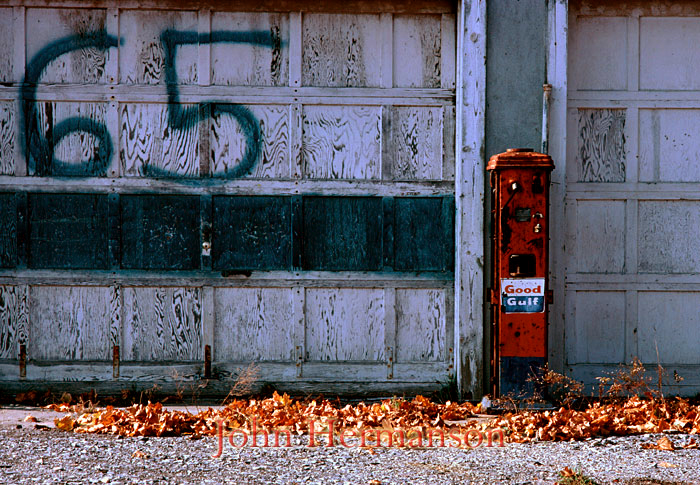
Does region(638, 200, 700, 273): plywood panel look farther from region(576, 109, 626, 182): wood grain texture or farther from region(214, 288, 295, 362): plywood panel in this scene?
region(214, 288, 295, 362): plywood panel

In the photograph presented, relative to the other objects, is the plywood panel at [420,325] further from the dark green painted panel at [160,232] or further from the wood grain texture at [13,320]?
the wood grain texture at [13,320]

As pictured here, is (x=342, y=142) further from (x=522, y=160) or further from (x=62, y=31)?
(x=62, y=31)

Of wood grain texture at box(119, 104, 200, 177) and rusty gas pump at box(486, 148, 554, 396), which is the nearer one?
rusty gas pump at box(486, 148, 554, 396)

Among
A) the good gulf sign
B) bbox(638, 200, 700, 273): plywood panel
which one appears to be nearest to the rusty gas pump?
the good gulf sign

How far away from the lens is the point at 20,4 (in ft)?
19.1

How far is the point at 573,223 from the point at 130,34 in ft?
12.6

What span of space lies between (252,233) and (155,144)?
3.44 ft

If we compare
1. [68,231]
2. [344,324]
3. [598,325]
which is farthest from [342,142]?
[598,325]

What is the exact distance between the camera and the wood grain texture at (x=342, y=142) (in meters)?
5.91

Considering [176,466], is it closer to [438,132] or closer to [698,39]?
[438,132]

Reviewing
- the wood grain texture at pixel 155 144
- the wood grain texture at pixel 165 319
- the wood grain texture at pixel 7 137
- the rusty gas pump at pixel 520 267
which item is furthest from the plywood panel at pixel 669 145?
the wood grain texture at pixel 7 137

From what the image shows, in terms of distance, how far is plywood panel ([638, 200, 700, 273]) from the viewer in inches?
234

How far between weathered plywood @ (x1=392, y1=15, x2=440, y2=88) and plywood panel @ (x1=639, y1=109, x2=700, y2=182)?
1.71m

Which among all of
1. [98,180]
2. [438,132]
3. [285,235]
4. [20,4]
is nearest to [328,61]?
[438,132]
